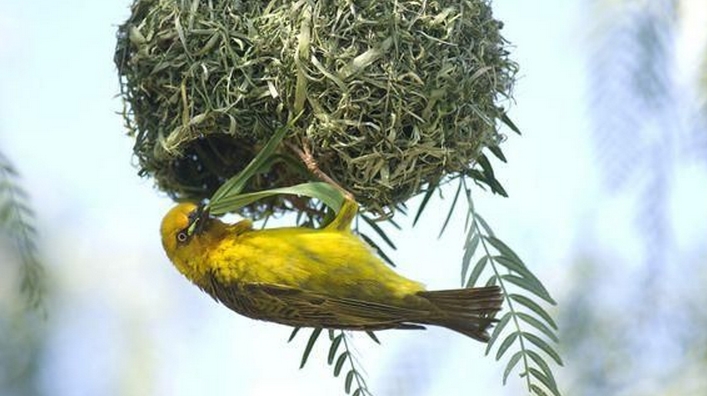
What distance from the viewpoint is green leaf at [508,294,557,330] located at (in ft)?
6.10

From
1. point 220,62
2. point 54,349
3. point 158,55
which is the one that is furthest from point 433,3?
point 54,349

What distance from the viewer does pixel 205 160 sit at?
2387 mm

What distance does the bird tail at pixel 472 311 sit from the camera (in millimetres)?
1918

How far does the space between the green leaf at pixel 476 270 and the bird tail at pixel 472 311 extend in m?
0.07

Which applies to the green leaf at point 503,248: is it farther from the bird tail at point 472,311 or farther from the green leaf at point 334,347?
the green leaf at point 334,347

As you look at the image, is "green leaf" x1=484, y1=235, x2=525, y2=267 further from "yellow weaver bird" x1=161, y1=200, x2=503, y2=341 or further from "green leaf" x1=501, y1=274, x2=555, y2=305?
"yellow weaver bird" x1=161, y1=200, x2=503, y2=341

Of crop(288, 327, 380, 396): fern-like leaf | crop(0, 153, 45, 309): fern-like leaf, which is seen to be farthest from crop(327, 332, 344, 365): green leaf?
crop(0, 153, 45, 309): fern-like leaf

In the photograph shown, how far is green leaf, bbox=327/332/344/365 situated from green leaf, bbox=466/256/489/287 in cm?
35

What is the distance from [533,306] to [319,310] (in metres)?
0.43

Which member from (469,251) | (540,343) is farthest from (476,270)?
(540,343)

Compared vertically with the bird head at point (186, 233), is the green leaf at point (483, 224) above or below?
above

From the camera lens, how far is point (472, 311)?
6.32 ft

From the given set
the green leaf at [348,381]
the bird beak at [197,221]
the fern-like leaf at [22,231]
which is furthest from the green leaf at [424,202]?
the fern-like leaf at [22,231]

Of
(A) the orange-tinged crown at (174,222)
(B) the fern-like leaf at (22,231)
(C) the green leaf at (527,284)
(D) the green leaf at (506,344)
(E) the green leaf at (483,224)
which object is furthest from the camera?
(A) the orange-tinged crown at (174,222)
